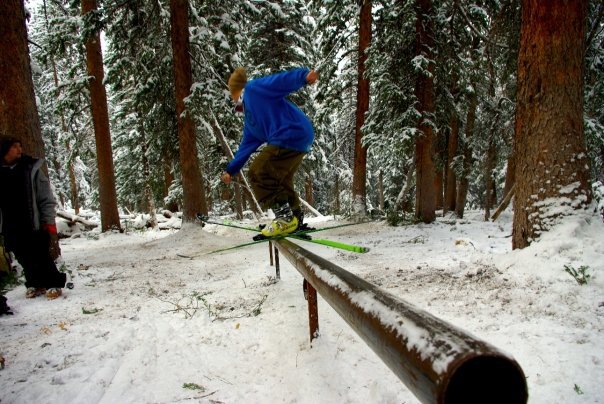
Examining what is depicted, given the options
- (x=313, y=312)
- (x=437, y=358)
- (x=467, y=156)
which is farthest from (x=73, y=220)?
(x=467, y=156)

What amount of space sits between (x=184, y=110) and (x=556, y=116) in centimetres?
951

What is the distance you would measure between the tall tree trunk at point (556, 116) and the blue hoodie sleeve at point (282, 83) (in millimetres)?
2901

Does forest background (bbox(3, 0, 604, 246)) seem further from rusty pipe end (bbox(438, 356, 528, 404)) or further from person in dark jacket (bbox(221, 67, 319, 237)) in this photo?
rusty pipe end (bbox(438, 356, 528, 404))

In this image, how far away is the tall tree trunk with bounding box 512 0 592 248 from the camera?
4.13 metres

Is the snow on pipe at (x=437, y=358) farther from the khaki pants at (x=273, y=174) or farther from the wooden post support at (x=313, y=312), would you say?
the khaki pants at (x=273, y=174)

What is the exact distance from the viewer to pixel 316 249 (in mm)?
8094

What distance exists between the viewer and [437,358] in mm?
895

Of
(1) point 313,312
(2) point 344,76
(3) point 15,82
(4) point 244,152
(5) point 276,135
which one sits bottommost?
(1) point 313,312

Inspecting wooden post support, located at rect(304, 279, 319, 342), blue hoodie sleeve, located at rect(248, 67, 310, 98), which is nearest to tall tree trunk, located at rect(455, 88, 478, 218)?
blue hoodie sleeve, located at rect(248, 67, 310, 98)

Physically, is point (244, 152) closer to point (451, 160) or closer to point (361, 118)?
point (361, 118)

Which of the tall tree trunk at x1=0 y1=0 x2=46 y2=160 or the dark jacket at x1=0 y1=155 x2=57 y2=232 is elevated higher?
the tall tree trunk at x1=0 y1=0 x2=46 y2=160

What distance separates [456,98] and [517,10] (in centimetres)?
656

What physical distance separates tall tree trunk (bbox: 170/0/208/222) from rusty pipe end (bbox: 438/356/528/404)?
10.8 meters

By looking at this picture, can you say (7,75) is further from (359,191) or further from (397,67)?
(359,191)
